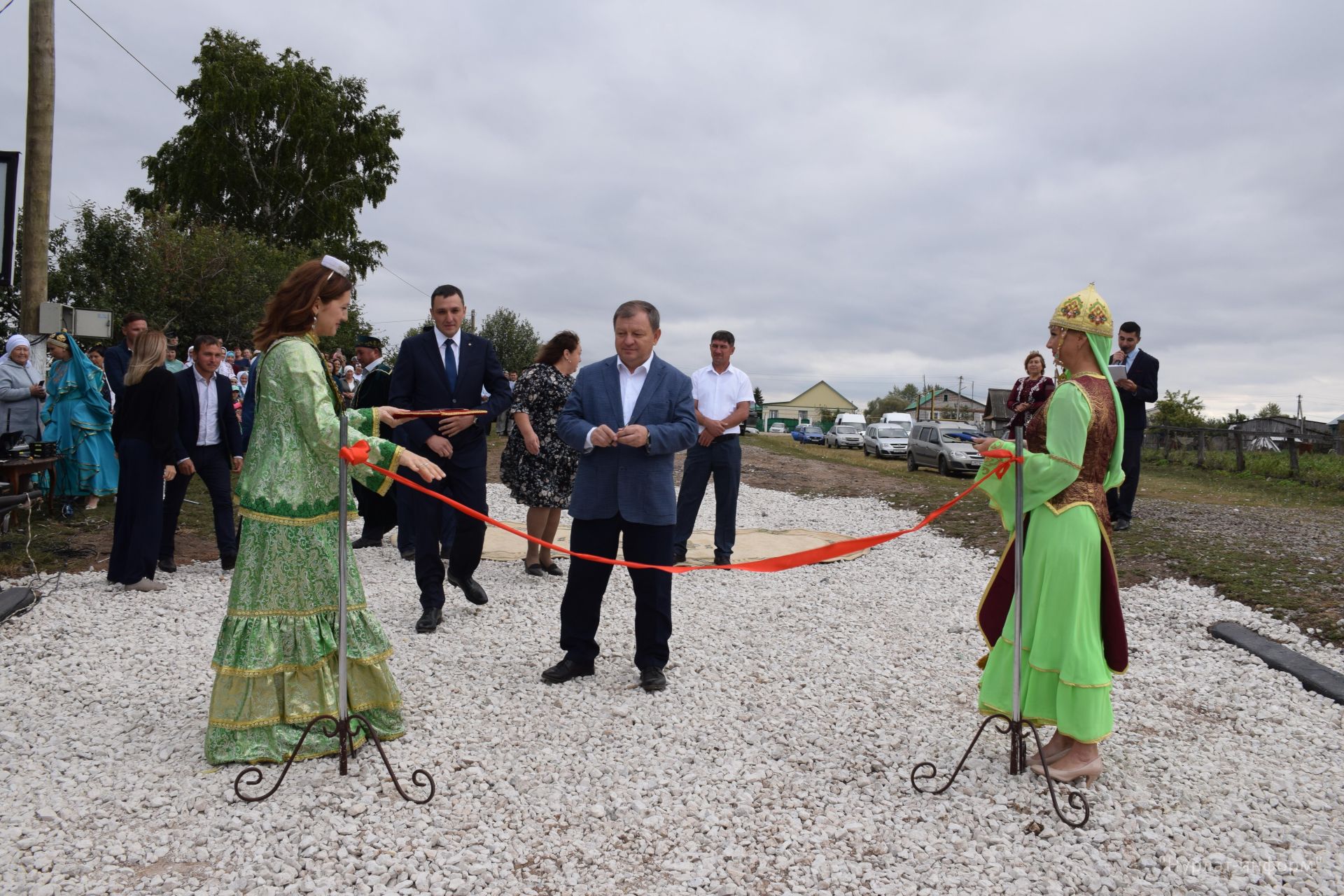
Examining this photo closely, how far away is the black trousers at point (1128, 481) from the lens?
8508mm

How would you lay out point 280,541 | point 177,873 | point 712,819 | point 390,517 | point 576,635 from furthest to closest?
1. point 390,517
2. point 576,635
3. point 280,541
4. point 712,819
5. point 177,873

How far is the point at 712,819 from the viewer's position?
3.12m

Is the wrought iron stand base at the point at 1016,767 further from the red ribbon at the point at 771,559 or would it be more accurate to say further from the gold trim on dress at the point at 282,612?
the gold trim on dress at the point at 282,612

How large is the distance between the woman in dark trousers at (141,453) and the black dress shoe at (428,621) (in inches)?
91.6

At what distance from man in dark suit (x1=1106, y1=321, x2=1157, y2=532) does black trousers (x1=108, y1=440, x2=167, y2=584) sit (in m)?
8.39

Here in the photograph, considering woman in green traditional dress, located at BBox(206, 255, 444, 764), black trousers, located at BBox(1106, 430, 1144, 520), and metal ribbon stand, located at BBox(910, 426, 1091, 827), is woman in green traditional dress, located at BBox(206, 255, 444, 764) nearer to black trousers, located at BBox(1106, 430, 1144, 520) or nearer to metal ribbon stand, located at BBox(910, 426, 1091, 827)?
metal ribbon stand, located at BBox(910, 426, 1091, 827)

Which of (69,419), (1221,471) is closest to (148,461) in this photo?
(69,419)

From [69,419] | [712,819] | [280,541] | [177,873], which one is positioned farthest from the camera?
[69,419]

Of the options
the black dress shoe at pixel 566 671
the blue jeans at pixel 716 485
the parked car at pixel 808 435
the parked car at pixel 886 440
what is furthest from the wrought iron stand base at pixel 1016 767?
the parked car at pixel 808 435

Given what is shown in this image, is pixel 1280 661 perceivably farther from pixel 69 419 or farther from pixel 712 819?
pixel 69 419

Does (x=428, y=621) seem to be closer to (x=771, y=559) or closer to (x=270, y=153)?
(x=771, y=559)

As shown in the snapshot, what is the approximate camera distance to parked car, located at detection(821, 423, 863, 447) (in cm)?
3766

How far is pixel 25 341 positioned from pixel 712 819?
930 cm

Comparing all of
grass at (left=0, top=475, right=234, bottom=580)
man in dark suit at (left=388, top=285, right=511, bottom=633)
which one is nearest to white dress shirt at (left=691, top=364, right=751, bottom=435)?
man in dark suit at (left=388, top=285, right=511, bottom=633)
